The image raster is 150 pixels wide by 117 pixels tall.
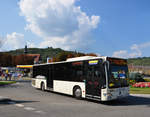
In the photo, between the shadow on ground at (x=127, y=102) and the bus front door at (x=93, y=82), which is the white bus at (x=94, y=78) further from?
the shadow on ground at (x=127, y=102)

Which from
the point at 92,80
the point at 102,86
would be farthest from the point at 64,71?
the point at 102,86

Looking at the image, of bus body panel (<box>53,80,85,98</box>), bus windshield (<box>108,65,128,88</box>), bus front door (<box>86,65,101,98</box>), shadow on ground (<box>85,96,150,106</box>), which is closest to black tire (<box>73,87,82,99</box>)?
bus body panel (<box>53,80,85,98</box>)

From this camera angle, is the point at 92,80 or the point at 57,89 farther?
the point at 57,89

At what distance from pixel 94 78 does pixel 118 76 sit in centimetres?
150

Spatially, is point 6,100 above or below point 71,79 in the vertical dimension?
below

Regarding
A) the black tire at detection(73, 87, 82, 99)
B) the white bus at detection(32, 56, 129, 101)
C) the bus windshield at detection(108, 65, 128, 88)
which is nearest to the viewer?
the white bus at detection(32, 56, 129, 101)

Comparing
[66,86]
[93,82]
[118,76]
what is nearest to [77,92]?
[66,86]

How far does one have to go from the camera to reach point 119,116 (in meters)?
7.51

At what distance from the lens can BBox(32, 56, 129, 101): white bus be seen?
33.7 ft

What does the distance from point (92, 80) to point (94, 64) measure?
3.41 feet

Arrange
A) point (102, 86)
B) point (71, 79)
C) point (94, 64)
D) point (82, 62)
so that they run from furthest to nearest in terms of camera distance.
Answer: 1. point (71, 79)
2. point (82, 62)
3. point (94, 64)
4. point (102, 86)

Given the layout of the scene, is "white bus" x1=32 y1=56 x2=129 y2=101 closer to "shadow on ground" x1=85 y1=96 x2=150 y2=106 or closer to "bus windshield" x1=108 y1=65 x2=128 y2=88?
"bus windshield" x1=108 y1=65 x2=128 y2=88

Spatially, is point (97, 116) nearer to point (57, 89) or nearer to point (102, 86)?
point (102, 86)

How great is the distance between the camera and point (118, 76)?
35.4 feet
